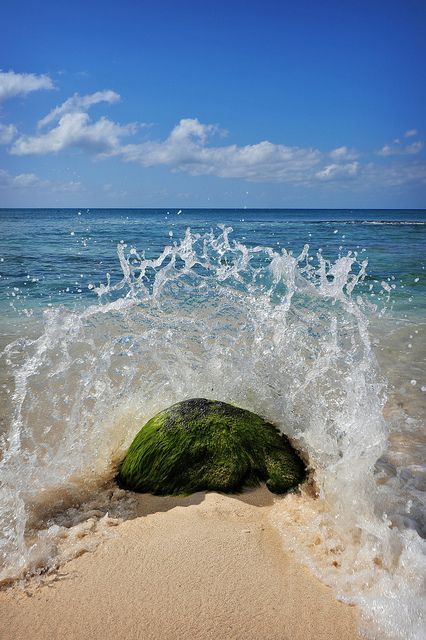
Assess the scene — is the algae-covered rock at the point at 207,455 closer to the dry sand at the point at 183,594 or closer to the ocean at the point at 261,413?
the ocean at the point at 261,413

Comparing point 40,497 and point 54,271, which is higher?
point 54,271

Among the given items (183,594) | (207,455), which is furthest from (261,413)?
(183,594)

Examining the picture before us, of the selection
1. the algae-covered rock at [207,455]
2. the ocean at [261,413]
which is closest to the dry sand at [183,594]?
the ocean at [261,413]

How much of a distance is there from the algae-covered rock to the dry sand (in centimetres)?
46

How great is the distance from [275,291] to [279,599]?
9.19 m

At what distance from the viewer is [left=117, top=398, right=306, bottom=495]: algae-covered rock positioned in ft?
10.7

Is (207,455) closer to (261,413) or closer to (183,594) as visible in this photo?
(261,413)

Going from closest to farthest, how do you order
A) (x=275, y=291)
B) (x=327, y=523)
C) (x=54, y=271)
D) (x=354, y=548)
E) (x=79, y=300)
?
(x=354, y=548) → (x=327, y=523) → (x=79, y=300) → (x=275, y=291) → (x=54, y=271)

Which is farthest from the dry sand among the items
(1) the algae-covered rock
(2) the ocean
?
(1) the algae-covered rock

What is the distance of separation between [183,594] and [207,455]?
3.70 ft

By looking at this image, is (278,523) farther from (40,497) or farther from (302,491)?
(40,497)

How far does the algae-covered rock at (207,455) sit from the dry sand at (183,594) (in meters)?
0.46

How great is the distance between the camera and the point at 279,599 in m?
2.26

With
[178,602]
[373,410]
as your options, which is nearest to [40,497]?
[178,602]
